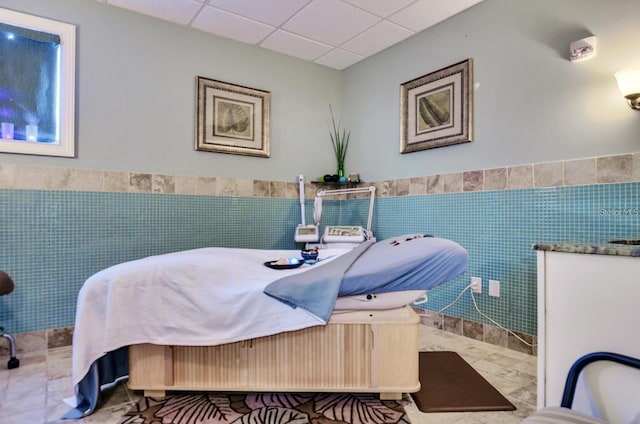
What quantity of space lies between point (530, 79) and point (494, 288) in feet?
4.69

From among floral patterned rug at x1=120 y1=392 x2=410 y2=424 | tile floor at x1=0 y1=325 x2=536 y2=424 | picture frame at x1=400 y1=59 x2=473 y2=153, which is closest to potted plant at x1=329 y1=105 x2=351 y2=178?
picture frame at x1=400 y1=59 x2=473 y2=153

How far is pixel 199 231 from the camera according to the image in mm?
2986

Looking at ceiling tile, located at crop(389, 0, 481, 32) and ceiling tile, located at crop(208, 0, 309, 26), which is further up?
ceiling tile, located at crop(208, 0, 309, 26)

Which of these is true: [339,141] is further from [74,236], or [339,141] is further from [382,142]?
[74,236]

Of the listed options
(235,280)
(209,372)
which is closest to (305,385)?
(209,372)

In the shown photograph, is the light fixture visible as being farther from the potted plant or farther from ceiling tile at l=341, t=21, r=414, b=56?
the potted plant

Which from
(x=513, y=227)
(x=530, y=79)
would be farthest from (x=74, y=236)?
(x=530, y=79)

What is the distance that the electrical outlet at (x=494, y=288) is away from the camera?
2492mm

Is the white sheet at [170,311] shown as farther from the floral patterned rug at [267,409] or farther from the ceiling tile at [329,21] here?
the ceiling tile at [329,21]

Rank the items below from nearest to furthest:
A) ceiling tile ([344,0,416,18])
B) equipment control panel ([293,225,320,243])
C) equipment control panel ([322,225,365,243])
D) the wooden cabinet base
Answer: the wooden cabinet base < ceiling tile ([344,0,416,18]) < equipment control panel ([322,225,365,243]) < equipment control panel ([293,225,320,243])

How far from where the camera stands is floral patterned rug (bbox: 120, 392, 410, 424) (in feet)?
5.16

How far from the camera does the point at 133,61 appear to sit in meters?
2.74

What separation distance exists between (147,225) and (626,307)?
112 inches

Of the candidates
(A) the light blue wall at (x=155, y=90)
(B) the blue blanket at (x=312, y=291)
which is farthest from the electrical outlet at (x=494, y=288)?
(A) the light blue wall at (x=155, y=90)
